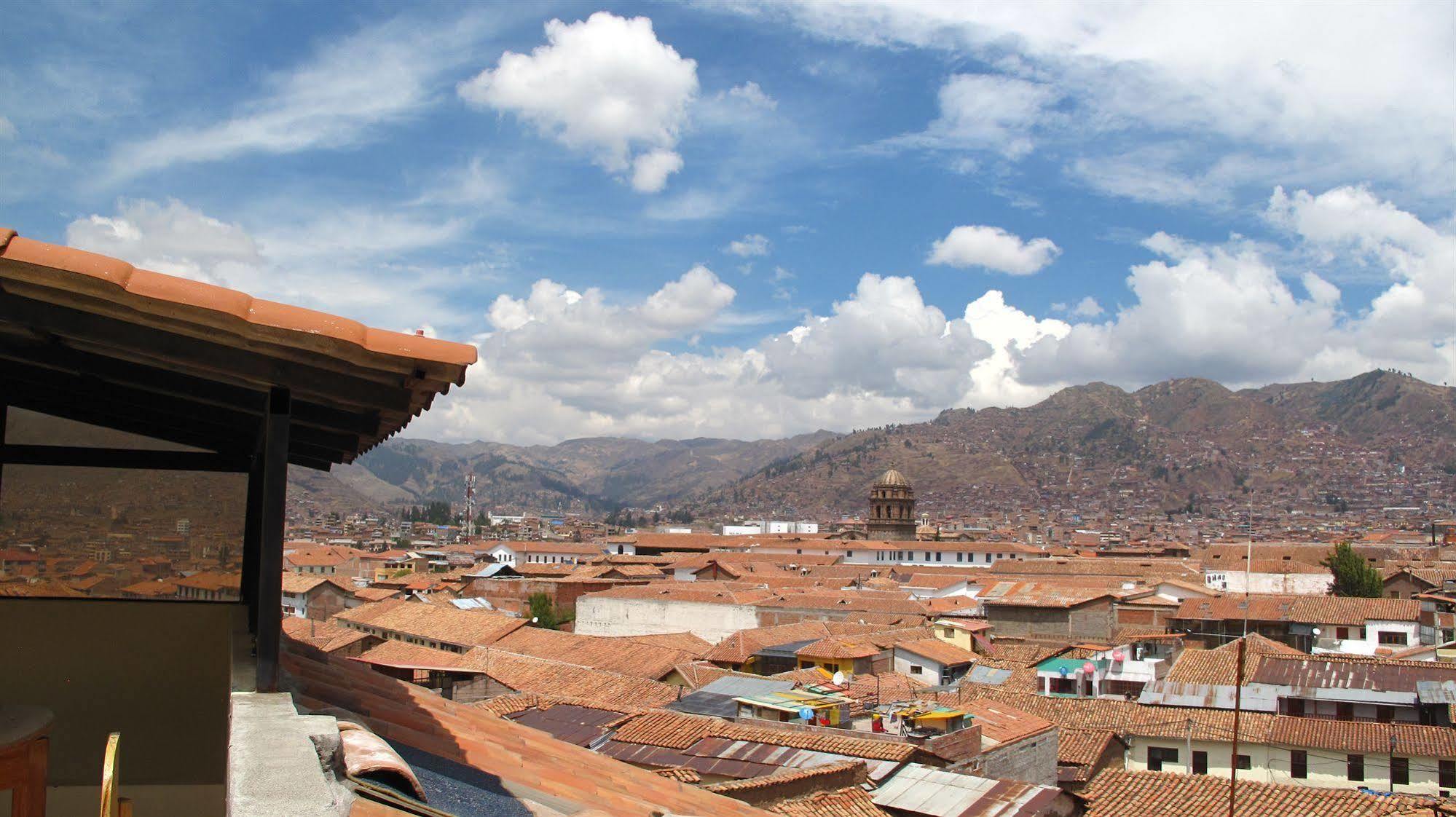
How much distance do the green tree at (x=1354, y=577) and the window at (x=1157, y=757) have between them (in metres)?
25.5

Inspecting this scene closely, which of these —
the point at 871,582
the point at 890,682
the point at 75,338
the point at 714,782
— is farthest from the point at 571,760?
the point at 871,582

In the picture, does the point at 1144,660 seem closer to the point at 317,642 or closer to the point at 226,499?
the point at 317,642

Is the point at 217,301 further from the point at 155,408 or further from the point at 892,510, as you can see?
the point at 892,510

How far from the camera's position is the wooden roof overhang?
204 centimetres

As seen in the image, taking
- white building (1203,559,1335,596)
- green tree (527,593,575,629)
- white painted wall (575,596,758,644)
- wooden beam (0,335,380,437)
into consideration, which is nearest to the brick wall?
wooden beam (0,335,380,437)

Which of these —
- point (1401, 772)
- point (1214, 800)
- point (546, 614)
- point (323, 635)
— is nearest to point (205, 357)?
point (1214, 800)

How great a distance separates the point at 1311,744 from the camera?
729 inches

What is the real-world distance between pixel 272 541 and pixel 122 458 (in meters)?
1.86

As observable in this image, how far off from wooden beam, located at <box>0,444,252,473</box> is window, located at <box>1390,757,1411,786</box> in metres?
19.9

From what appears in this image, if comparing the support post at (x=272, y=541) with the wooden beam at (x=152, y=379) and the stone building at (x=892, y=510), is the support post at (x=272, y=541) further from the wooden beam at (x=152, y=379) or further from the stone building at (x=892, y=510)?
the stone building at (x=892, y=510)

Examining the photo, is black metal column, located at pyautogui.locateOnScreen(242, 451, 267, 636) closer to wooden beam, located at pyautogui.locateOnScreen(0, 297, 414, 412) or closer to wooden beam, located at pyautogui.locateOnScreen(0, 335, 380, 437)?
wooden beam, located at pyautogui.locateOnScreen(0, 335, 380, 437)

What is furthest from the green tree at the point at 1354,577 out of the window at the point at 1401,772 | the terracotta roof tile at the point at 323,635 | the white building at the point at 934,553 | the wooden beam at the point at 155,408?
the wooden beam at the point at 155,408

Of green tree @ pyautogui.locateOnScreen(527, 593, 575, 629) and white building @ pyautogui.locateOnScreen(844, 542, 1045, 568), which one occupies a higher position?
white building @ pyautogui.locateOnScreen(844, 542, 1045, 568)

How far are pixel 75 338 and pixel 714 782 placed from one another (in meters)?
10.7
